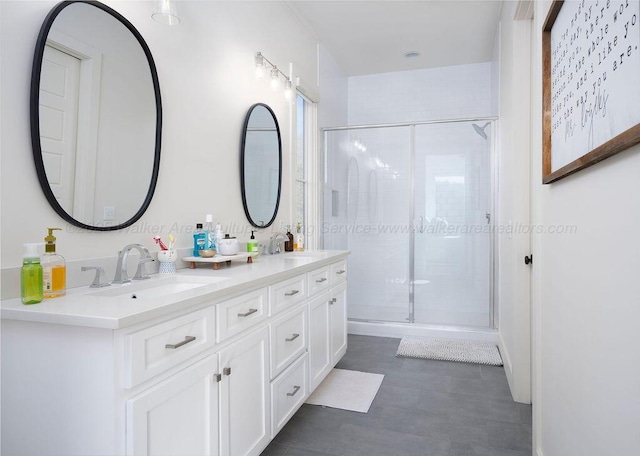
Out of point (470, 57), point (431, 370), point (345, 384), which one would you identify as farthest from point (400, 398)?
point (470, 57)

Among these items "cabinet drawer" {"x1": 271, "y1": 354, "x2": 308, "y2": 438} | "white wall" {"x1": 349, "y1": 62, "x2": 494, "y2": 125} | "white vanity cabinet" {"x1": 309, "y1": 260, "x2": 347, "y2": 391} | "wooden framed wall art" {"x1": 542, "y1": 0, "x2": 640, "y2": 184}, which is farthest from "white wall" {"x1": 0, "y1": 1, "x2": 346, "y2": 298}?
"white wall" {"x1": 349, "y1": 62, "x2": 494, "y2": 125}

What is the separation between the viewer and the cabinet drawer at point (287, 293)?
189cm

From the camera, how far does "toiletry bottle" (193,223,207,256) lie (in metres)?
2.07

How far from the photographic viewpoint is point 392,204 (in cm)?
416

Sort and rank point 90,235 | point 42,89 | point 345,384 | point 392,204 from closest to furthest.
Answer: point 42,89, point 90,235, point 345,384, point 392,204

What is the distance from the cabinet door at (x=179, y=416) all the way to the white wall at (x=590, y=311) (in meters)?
1.12

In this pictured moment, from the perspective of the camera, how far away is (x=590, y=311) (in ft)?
3.51

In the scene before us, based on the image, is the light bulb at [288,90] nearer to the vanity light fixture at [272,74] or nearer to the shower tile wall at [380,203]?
the vanity light fixture at [272,74]

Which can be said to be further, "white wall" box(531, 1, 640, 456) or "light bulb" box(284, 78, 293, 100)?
"light bulb" box(284, 78, 293, 100)

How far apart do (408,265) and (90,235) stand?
315 centimetres

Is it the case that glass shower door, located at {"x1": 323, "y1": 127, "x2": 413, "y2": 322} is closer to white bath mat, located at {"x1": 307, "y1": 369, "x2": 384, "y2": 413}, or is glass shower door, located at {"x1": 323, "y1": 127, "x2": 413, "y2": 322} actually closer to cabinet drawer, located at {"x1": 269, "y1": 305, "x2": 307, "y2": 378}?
white bath mat, located at {"x1": 307, "y1": 369, "x2": 384, "y2": 413}

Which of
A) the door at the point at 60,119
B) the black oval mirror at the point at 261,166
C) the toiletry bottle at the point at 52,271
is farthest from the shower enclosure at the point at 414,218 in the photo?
the toiletry bottle at the point at 52,271

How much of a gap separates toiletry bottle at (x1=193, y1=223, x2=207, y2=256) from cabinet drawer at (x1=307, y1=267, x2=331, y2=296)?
1.94ft

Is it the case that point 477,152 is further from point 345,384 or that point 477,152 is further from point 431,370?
point 345,384
